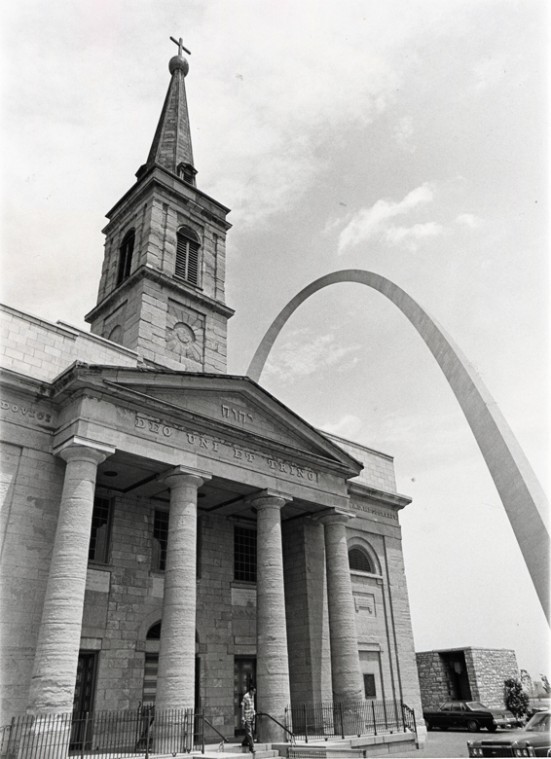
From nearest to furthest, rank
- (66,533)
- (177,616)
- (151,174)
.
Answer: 1. (66,533)
2. (177,616)
3. (151,174)

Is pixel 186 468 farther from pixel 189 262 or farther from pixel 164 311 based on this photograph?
pixel 189 262

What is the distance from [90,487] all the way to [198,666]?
809 cm

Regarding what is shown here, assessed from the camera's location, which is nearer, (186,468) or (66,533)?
(66,533)

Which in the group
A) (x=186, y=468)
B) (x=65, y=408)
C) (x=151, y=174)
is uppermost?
(x=151, y=174)

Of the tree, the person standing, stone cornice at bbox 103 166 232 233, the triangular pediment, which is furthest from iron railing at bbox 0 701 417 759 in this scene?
stone cornice at bbox 103 166 232 233

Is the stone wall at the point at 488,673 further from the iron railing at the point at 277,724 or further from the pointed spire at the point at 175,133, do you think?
the pointed spire at the point at 175,133

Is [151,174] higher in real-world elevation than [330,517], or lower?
higher

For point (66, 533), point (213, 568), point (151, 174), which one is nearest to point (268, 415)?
point (213, 568)

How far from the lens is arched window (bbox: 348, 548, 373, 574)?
25375mm

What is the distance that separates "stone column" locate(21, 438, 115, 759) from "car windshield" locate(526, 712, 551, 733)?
11937mm

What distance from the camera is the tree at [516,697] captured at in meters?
34.2

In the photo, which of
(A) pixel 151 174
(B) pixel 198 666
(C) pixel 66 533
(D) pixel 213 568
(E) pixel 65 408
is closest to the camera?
(C) pixel 66 533

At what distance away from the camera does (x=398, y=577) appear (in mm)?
26375

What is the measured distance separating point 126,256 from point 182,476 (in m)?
15.7
